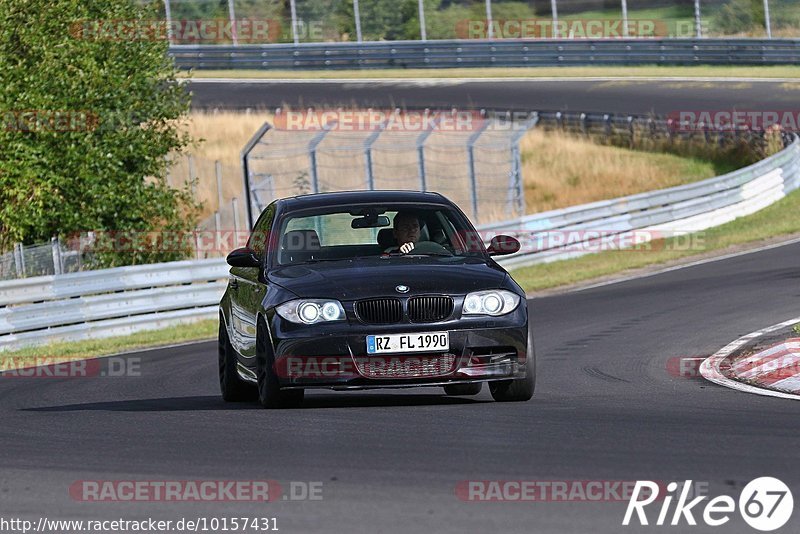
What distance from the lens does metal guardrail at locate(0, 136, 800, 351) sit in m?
18.8

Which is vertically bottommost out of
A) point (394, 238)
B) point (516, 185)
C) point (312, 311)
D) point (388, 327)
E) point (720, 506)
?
point (516, 185)

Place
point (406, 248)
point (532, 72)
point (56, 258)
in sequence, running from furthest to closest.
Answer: point (532, 72)
point (56, 258)
point (406, 248)

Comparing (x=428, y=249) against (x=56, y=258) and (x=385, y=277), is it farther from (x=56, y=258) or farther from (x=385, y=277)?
(x=56, y=258)

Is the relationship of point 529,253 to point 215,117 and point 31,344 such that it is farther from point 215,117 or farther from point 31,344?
point 215,117

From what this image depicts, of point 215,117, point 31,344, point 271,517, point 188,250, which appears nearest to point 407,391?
point 271,517

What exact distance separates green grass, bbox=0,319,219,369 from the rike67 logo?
12.0 m

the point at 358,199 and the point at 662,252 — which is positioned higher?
the point at 358,199

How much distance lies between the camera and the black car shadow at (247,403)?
10.2 meters

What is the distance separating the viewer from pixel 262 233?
11383 mm

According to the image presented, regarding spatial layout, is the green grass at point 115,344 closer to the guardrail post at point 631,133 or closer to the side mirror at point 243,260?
the side mirror at point 243,260

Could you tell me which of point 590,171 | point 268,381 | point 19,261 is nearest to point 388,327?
point 268,381

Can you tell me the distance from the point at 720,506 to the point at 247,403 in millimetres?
5660

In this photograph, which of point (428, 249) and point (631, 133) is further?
point (631, 133)

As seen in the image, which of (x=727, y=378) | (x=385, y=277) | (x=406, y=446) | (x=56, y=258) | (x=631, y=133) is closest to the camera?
(x=406, y=446)
